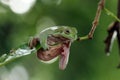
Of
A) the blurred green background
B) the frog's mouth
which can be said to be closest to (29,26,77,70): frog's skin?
the frog's mouth

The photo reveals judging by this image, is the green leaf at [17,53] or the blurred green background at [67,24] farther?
the blurred green background at [67,24]

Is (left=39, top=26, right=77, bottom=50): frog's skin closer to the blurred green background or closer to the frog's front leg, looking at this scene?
the frog's front leg

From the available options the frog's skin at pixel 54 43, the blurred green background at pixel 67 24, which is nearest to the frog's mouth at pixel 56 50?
the frog's skin at pixel 54 43

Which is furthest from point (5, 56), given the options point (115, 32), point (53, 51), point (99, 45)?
point (99, 45)

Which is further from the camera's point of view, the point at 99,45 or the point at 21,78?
the point at 21,78

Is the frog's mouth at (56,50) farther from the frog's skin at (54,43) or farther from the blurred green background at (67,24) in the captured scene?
the blurred green background at (67,24)

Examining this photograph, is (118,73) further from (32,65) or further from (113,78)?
(32,65)

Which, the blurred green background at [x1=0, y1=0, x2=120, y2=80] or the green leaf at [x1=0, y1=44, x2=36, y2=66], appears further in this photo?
the blurred green background at [x1=0, y1=0, x2=120, y2=80]

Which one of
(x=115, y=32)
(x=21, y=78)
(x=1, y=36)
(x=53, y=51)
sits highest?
(x=53, y=51)
